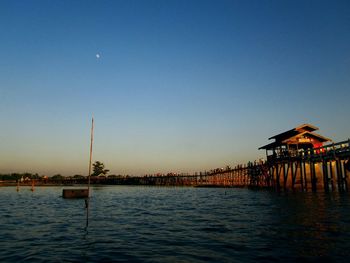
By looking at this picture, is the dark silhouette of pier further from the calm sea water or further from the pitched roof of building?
the calm sea water

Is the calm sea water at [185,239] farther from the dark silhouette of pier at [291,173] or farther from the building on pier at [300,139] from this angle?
the building on pier at [300,139]

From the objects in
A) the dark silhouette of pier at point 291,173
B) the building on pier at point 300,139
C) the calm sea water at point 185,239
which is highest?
the building on pier at point 300,139

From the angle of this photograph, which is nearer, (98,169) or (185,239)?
(185,239)

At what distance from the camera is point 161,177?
329ft

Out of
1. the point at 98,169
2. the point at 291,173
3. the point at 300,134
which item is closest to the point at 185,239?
the point at 291,173

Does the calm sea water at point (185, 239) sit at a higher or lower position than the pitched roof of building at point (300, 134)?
lower

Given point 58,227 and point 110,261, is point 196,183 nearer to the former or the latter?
point 58,227

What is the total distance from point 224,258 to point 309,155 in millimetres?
30130

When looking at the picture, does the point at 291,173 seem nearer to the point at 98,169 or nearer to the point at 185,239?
the point at 185,239

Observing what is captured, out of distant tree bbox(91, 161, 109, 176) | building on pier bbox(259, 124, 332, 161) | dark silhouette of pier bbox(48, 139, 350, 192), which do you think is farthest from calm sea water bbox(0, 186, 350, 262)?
distant tree bbox(91, 161, 109, 176)

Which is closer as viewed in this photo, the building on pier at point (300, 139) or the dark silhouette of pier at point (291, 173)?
the dark silhouette of pier at point (291, 173)

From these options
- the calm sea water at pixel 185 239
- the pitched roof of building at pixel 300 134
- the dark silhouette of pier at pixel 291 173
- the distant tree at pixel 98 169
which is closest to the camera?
the calm sea water at pixel 185 239

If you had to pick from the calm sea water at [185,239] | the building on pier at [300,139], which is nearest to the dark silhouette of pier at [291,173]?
the building on pier at [300,139]

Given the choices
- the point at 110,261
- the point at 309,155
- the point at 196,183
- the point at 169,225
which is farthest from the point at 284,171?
the point at 196,183
